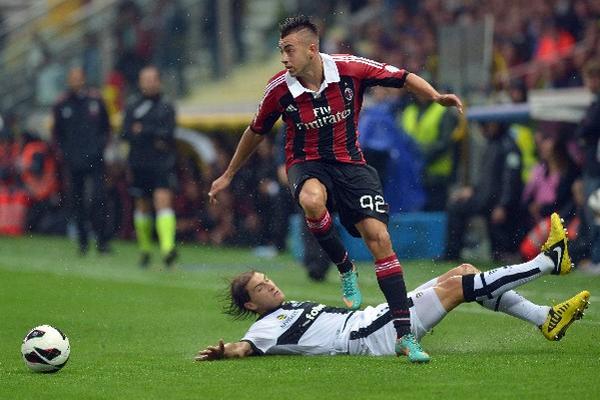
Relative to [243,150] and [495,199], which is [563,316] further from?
[495,199]

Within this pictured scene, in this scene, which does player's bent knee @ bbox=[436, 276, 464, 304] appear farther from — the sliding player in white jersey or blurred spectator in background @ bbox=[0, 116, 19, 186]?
blurred spectator in background @ bbox=[0, 116, 19, 186]

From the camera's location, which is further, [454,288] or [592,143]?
[592,143]

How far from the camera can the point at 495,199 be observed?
16.8 m

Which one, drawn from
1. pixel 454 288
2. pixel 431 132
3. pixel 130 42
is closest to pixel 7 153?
pixel 130 42

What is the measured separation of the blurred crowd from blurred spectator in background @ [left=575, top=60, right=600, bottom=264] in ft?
0.10

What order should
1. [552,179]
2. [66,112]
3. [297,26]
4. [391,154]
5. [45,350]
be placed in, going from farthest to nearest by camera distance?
[66,112]
[391,154]
[552,179]
[297,26]
[45,350]

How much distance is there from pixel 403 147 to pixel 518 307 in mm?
7153

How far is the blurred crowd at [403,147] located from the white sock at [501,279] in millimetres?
3440

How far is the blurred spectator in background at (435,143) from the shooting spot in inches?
698

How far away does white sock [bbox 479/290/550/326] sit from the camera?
31.5ft

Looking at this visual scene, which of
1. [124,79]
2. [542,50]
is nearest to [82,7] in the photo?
[124,79]

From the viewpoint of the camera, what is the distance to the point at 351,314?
9.75 metres

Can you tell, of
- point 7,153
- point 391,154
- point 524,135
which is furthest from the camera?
point 7,153

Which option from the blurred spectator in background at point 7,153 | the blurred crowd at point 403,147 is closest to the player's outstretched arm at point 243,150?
the blurred crowd at point 403,147
